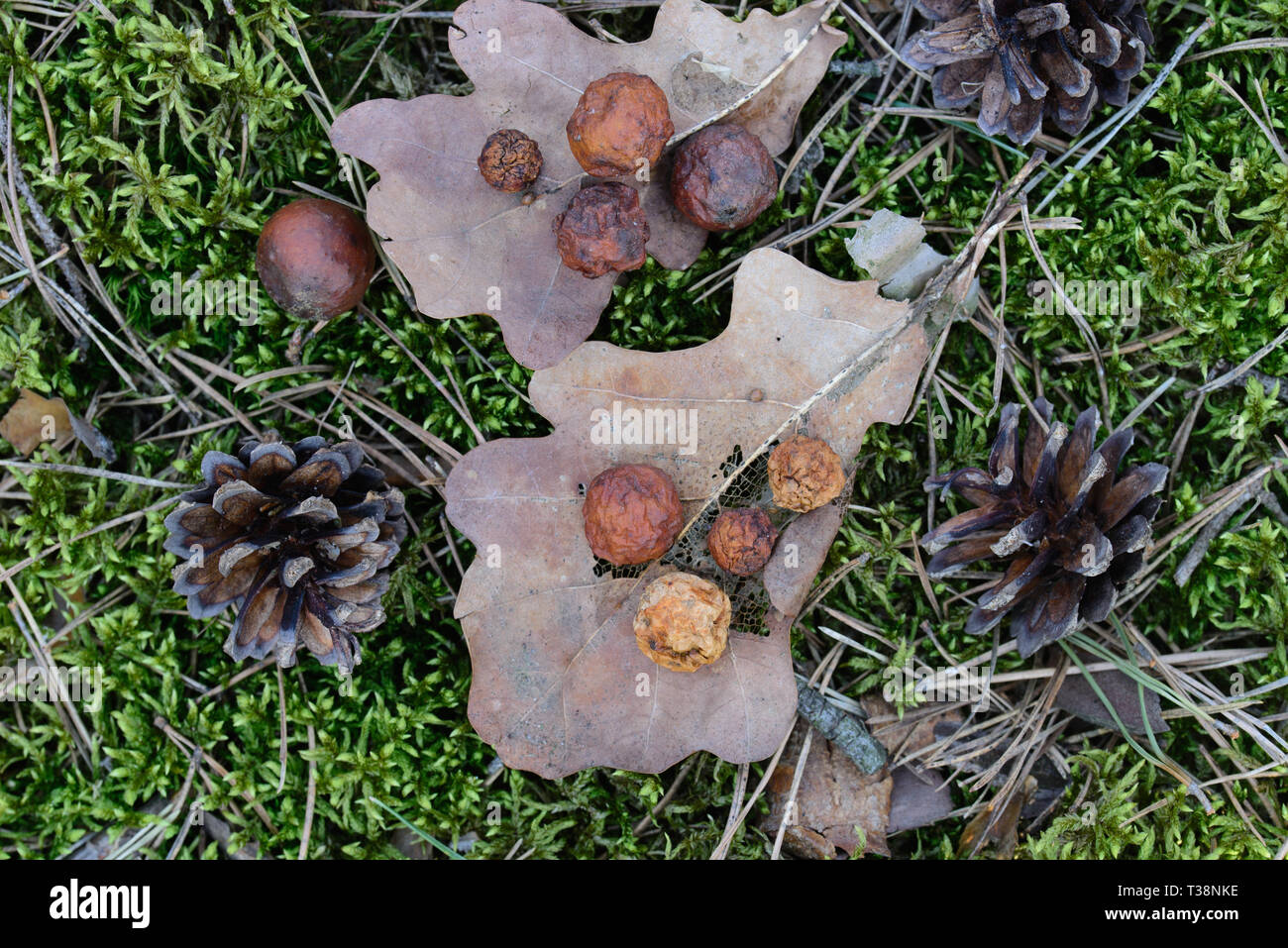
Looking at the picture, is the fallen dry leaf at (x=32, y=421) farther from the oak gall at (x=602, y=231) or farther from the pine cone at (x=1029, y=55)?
the pine cone at (x=1029, y=55)

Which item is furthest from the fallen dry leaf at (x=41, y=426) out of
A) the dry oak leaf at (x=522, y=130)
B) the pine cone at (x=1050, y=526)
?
the pine cone at (x=1050, y=526)

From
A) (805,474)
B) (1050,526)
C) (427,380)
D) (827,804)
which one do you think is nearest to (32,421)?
(427,380)

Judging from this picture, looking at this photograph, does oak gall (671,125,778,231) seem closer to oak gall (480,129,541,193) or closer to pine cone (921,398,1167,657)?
oak gall (480,129,541,193)

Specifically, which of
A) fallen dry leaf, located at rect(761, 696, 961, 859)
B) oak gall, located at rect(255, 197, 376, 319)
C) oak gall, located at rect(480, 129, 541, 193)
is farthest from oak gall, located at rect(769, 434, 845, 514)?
oak gall, located at rect(255, 197, 376, 319)

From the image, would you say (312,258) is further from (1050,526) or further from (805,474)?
(1050,526)
